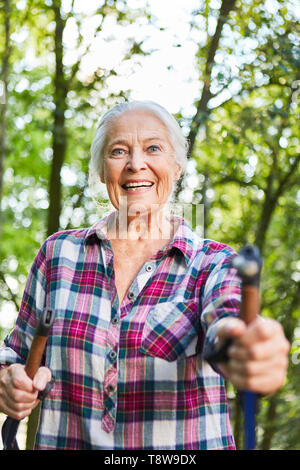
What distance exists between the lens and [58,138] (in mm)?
5605

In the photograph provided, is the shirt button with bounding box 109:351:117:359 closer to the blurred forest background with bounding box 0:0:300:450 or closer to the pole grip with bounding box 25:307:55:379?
the pole grip with bounding box 25:307:55:379

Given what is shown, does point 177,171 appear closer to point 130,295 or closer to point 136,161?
point 136,161

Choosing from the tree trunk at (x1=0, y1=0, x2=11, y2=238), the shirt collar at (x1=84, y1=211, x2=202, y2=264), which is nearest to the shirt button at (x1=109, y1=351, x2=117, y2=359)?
the shirt collar at (x1=84, y1=211, x2=202, y2=264)

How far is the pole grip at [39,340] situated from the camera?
1.33m

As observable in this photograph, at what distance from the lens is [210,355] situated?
1252 mm

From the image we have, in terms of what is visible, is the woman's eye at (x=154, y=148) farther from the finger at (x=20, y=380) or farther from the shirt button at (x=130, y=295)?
the finger at (x=20, y=380)

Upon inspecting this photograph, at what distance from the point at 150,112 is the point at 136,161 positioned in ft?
0.74

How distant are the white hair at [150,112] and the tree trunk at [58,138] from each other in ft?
11.0

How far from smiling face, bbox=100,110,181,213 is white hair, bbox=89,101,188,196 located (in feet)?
0.07

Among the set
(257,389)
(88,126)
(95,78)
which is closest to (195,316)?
(257,389)

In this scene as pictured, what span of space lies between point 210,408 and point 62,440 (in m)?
0.54

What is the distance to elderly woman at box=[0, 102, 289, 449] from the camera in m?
1.78

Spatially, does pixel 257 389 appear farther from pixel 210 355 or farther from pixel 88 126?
pixel 88 126

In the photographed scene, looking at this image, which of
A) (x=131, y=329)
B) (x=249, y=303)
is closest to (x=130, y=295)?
(x=131, y=329)
